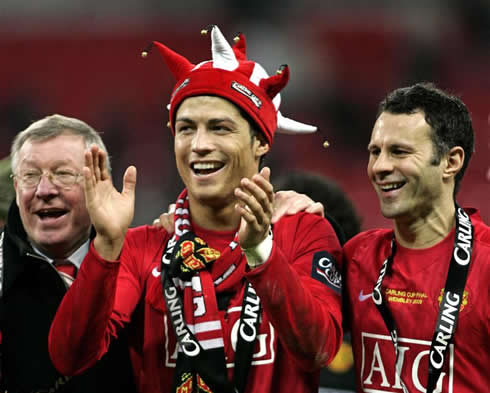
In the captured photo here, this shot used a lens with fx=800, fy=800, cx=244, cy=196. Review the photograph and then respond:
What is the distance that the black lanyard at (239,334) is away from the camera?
8.64 ft

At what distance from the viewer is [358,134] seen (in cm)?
831

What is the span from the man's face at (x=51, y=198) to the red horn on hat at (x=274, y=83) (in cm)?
76

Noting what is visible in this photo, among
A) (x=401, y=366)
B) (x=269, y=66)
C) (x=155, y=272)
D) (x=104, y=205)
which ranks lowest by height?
(x=401, y=366)

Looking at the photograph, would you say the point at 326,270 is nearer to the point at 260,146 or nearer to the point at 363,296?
the point at 363,296

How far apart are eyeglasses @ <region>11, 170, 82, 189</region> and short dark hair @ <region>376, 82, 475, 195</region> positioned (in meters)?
1.20

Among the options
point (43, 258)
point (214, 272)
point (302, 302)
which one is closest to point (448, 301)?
point (302, 302)

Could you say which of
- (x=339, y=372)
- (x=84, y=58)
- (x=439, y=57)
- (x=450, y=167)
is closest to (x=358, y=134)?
(x=439, y=57)

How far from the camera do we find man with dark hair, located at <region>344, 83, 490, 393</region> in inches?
102

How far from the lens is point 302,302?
2.43 metres

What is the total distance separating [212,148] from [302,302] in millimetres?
685

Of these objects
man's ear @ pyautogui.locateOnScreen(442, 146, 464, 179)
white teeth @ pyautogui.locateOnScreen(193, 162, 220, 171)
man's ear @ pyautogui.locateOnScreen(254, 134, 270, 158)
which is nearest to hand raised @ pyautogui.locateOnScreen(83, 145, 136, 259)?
white teeth @ pyautogui.locateOnScreen(193, 162, 220, 171)

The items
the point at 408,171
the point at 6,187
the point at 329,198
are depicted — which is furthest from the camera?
the point at 329,198

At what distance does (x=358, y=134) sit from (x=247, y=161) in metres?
5.56

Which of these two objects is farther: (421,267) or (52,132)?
(52,132)
